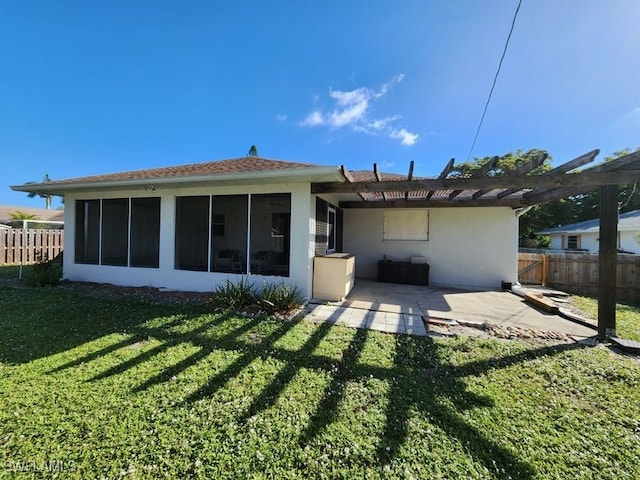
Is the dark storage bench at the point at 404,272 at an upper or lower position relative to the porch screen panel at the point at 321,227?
lower

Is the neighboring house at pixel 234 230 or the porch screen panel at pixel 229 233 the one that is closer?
the neighboring house at pixel 234 230

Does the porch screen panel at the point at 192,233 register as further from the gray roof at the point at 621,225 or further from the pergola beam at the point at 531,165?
the gray roof at the point at 621,225

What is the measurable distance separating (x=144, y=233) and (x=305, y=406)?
286 inches

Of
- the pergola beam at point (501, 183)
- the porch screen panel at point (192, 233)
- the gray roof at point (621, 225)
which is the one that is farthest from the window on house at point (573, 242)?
the porch screen panel at point (192, 233)

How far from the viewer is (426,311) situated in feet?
19.1

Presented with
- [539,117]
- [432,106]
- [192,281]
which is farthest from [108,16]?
[539,117]

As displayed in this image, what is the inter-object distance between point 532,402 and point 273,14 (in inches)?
378

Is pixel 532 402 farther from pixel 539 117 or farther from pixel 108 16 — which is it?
pixel 108 16

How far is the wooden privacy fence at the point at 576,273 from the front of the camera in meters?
8.15

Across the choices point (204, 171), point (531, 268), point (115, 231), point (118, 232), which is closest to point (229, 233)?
point (204, 171)

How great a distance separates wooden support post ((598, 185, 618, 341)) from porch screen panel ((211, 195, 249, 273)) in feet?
23.2

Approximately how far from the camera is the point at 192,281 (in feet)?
23.1

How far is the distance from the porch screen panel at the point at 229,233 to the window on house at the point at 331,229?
7.99ft

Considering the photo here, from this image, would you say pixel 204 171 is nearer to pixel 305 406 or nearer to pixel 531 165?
pixel 305 406
